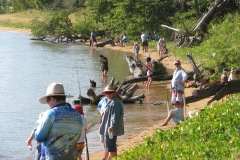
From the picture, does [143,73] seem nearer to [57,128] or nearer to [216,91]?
[216,91]

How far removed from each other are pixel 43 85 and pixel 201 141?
18540mm

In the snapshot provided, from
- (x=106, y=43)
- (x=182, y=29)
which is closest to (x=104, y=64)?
(x=182, y=29)

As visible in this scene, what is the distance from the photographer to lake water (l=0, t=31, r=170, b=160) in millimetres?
15352

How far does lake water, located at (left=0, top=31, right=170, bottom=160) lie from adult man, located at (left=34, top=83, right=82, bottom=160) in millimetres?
6491

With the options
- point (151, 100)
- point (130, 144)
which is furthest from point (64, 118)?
point (151, 100)

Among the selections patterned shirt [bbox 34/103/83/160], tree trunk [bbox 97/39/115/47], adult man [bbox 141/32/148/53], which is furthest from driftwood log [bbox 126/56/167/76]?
tree trunk [bbox 97/39/115/47]

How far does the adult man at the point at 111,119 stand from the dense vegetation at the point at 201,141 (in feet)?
1.93

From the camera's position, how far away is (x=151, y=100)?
20.0 metres

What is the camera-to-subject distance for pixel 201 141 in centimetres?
875

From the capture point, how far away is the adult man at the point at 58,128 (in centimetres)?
625

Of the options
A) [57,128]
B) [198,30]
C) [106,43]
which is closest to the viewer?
[57,128]

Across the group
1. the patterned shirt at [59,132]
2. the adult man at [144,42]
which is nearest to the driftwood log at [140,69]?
the adult man at [144,42]

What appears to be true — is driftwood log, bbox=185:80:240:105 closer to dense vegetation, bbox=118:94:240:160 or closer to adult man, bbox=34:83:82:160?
dense vegetation, bbox=118:94:240:160

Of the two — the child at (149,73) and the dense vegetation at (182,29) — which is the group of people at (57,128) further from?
the child at (149,73)
